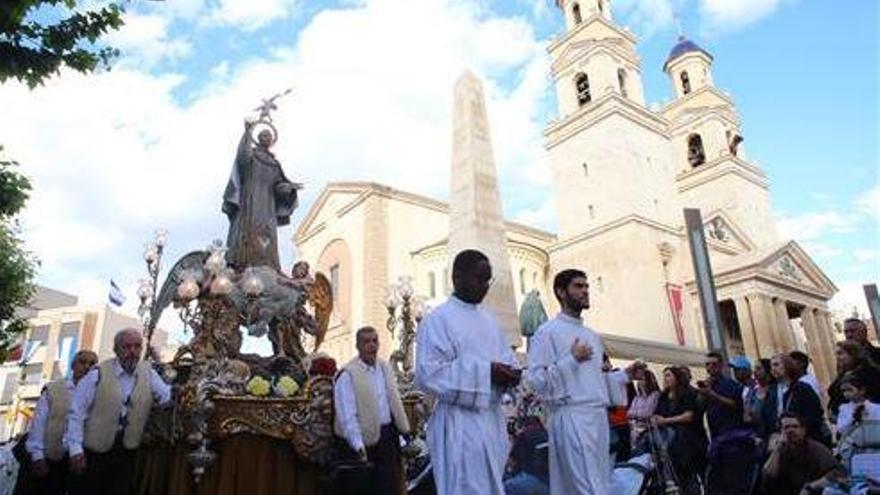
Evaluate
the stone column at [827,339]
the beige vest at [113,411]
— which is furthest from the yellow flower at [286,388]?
the stone column at [827,339]

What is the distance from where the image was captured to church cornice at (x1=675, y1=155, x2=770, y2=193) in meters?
42.2

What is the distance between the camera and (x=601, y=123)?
35688 millimetres

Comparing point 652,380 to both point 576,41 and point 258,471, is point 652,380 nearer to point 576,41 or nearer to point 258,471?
point 258,471

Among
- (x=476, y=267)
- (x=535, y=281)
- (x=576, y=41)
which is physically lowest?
(x=476, y=267)

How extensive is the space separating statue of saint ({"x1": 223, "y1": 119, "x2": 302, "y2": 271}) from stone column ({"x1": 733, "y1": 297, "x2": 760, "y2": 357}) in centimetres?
2765

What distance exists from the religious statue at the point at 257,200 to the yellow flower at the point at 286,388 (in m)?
2.87

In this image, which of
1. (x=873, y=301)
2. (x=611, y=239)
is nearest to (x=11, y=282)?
(x=873, y=301)

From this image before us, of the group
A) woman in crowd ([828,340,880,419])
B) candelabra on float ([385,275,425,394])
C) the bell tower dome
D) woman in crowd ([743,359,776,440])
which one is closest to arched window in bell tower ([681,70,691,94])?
the bell tower dome

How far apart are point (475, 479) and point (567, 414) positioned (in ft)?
3.09

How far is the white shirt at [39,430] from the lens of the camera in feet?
16.7

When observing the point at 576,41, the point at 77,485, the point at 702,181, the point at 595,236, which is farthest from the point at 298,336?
the point at 702,181

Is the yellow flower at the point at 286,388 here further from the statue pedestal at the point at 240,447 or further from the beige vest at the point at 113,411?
the beige vest at the point at 113,411

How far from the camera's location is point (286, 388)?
20.0ft

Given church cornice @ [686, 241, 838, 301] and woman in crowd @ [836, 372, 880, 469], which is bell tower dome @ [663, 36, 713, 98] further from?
woman in crowd @ [836, 372, 880, 469]
